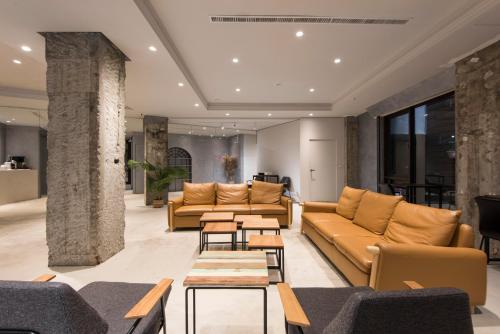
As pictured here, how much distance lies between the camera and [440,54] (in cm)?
372

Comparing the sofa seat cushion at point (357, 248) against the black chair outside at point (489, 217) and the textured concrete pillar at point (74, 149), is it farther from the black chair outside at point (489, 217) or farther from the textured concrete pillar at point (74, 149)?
the textured concrete pillar at point (74, 149)

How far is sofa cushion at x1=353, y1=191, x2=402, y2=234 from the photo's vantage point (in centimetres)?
303

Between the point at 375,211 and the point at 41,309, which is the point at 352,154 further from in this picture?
the point at 41,309

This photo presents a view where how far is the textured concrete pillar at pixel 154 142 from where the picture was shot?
7.86 meters

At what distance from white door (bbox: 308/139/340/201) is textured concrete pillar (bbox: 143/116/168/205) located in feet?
15.2

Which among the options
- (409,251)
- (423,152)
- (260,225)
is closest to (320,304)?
(409,251)

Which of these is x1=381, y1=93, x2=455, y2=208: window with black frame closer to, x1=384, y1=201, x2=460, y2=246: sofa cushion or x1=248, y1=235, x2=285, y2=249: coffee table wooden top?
x1=384, y1=201, x2=460, y2=246: sofa cushion

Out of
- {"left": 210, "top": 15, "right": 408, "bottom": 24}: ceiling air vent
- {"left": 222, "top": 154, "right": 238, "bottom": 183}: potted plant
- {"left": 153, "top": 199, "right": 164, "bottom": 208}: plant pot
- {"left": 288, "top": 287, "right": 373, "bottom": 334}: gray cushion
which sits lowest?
{"left": 153, "top": 199, "right": 164, "bottom": 208}: plant pot

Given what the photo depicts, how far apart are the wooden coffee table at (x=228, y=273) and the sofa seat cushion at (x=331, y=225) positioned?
125 cm

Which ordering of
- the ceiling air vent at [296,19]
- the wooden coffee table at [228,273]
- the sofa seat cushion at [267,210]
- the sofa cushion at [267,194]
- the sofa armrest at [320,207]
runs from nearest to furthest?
the wooden coffee table at [228,273], the ceiling air vent at [296,19], the sofa armrest at [320,207], the sofa seat cushion at [267,210], the sofa cushion at [267,194]

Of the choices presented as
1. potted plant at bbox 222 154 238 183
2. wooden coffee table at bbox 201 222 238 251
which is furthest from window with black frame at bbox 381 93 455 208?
potted plant at bbox 222 154 238 183

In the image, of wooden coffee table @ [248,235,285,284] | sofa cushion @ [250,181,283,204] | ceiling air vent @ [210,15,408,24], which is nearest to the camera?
wooden coffee table @ [248,235,285,284]

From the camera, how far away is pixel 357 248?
252cm

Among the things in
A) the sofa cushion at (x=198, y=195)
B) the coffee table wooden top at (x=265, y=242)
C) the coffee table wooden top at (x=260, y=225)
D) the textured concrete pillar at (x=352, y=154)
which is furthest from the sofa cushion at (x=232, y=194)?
the textured concrete pillar at (x=352, y=154)
